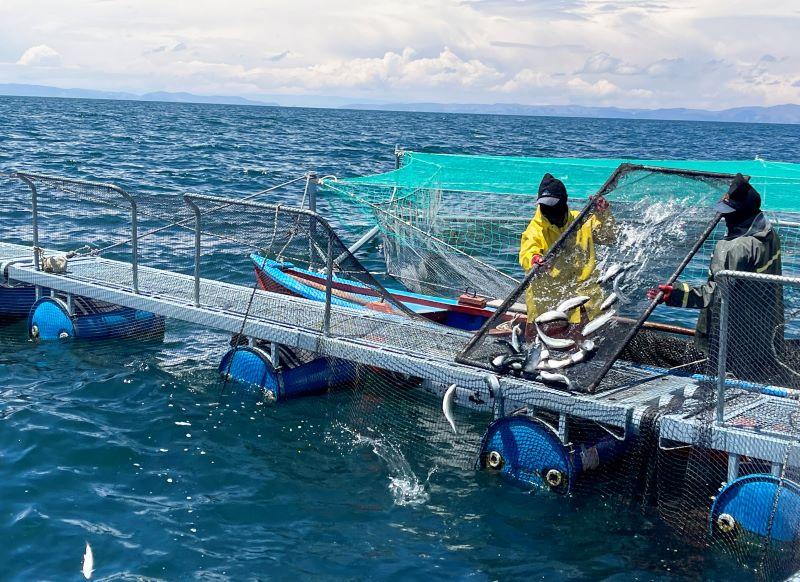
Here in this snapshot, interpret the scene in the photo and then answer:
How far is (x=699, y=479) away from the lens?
793 cm

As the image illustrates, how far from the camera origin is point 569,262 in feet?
29.3

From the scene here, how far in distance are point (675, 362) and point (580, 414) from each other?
7.42 ft

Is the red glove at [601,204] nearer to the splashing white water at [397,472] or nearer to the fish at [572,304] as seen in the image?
the fish at [572,304]

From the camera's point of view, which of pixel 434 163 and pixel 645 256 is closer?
pixel 645 256

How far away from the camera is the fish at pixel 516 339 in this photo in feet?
29.7

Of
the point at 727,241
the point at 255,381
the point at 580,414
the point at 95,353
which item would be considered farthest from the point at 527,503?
the point at 95,353

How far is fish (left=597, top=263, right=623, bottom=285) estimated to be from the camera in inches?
349

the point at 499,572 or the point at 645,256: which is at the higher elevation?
the point at 645,256

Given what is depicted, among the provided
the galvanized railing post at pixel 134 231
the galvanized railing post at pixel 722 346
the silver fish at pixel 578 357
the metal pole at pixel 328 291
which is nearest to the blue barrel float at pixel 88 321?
the galvanized railing post at pixel 134 231

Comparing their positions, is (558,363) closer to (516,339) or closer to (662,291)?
(516,339)

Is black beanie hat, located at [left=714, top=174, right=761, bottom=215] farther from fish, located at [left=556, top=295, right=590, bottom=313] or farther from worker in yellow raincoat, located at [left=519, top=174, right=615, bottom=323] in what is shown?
fish, located at [left=556, top=295, right=590, bottom=313]

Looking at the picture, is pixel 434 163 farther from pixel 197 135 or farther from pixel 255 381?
pixel 197 135

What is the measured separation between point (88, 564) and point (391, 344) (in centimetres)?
396

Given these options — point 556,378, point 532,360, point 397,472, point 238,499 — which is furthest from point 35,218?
point 556,378
